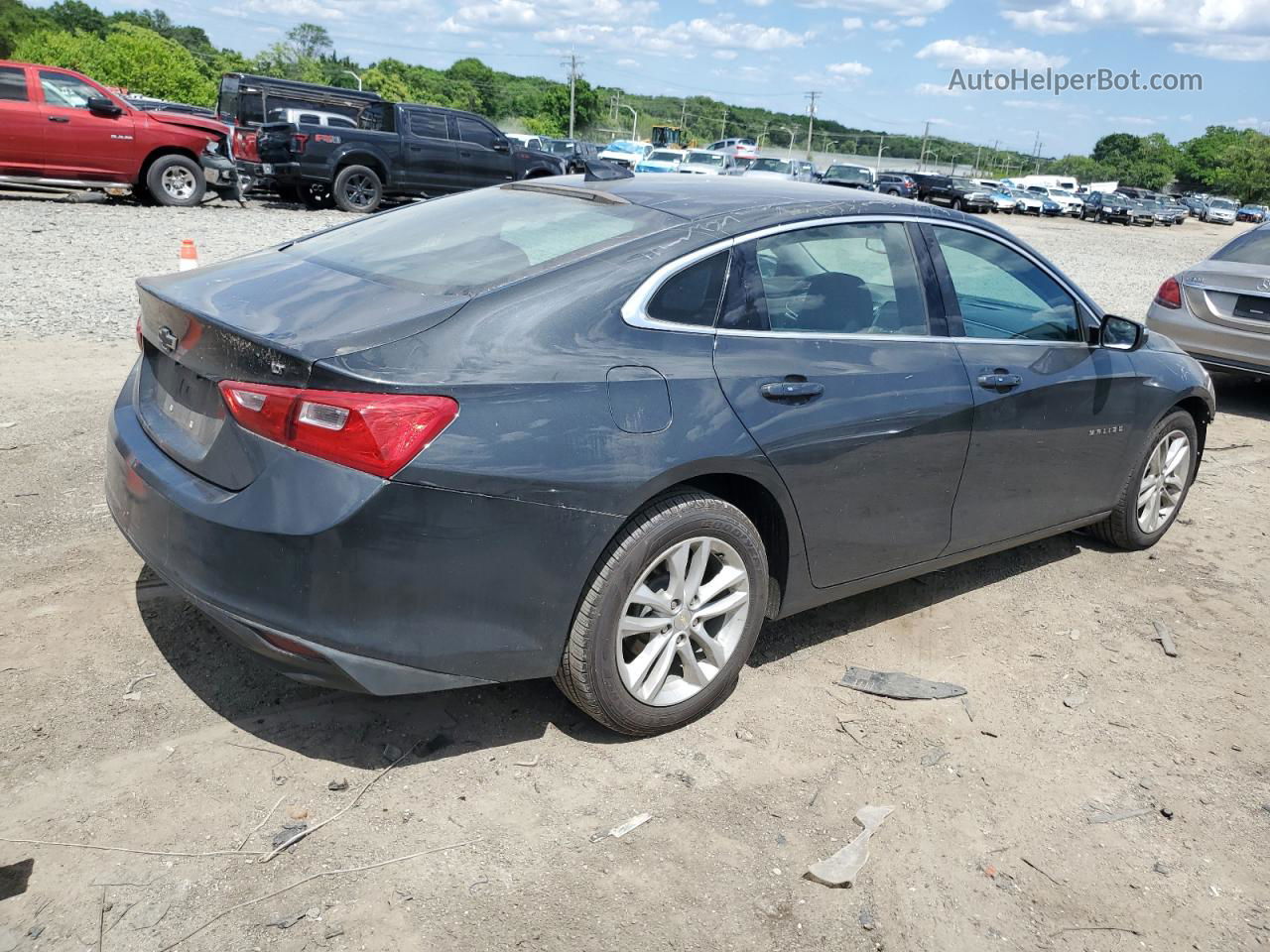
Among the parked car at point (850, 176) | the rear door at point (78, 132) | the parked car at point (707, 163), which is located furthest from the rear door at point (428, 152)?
the parked car at point (850, 176)

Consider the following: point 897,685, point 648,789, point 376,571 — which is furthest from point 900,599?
point 376,571

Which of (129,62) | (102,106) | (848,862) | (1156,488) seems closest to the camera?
(848,862)

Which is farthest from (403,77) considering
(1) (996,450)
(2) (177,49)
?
(1) (996,450)

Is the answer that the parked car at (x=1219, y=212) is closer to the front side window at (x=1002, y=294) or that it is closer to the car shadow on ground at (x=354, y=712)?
the front side window at (x=1002, y=294)

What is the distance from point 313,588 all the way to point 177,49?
94.6 meters

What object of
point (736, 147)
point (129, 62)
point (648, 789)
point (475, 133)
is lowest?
point (648, 789)

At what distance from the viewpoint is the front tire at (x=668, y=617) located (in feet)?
10.0

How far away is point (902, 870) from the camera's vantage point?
2.88 m

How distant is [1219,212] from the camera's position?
74562 millimetres

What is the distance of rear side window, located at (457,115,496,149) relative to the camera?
19.5 meters

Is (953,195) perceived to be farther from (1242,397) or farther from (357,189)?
(1242,397)

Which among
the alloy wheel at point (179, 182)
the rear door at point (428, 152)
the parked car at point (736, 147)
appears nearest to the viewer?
the alloy wheel at point (179, 182)

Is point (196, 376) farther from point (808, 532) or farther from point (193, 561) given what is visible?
point (808, 532)

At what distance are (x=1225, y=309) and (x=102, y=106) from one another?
1468cm
